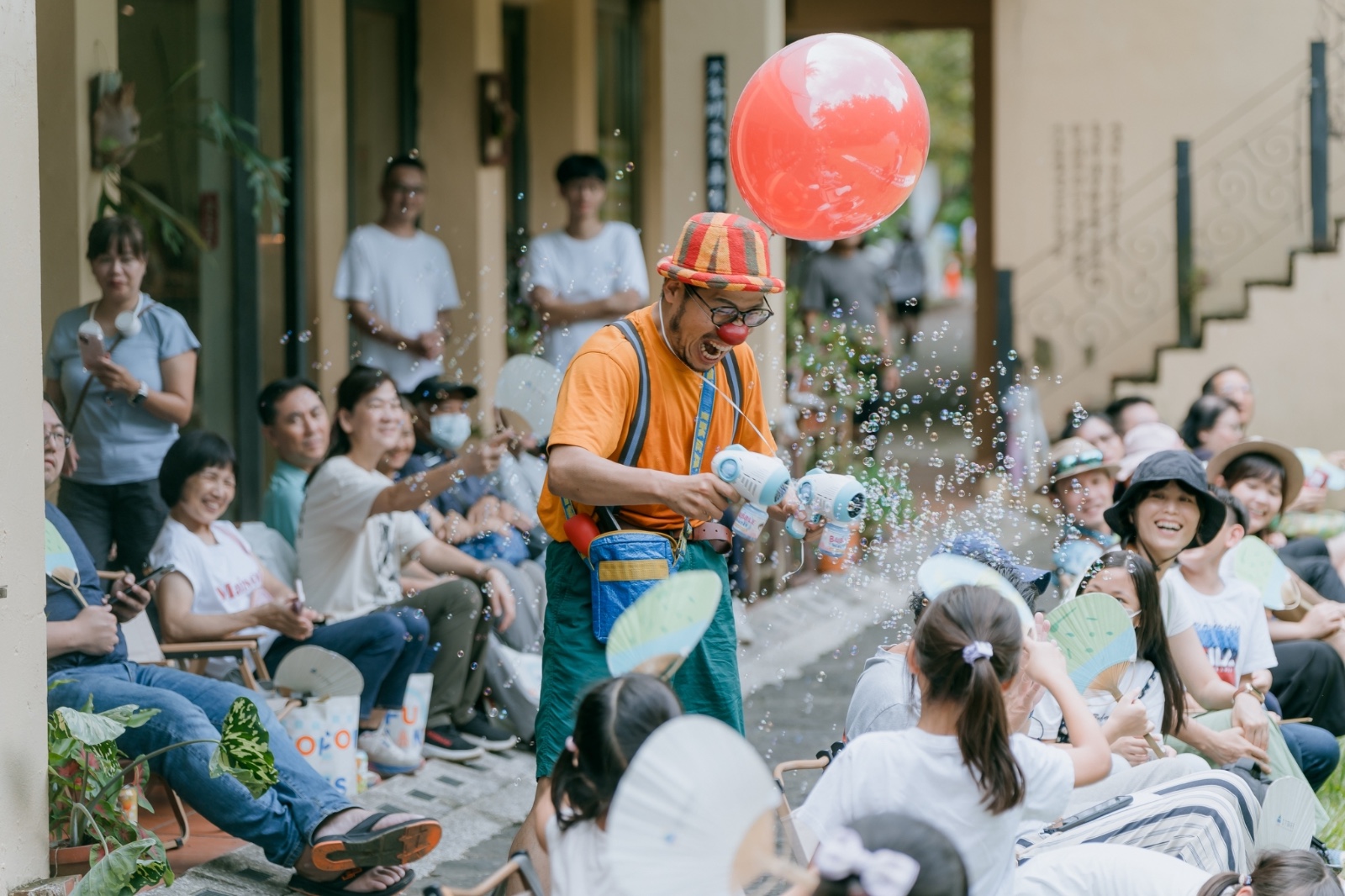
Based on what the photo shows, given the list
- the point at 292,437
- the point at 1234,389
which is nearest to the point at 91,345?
the point at 292,437

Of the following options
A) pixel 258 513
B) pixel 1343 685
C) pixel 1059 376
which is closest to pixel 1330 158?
pixel 1059 376

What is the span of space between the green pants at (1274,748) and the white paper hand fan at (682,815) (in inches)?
97.8

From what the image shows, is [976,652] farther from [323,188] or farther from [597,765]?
[323,188]

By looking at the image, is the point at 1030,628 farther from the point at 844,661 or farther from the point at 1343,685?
the point at 844,661

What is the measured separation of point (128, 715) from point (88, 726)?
0.11m

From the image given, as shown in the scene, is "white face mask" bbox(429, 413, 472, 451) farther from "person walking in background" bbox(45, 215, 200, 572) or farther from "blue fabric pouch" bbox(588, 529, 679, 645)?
"blue fabric pouch" bbox(588, 529, 679, 645)

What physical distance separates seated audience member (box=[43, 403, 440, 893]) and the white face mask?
6.87ft

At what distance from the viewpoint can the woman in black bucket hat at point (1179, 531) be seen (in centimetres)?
477

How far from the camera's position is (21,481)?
12.2 ft

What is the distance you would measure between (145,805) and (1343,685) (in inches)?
155

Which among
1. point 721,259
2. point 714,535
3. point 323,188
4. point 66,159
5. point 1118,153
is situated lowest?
point 714,535

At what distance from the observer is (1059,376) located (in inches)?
511

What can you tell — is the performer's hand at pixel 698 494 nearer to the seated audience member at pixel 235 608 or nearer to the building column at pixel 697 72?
the seated audience member at pixel 235 608

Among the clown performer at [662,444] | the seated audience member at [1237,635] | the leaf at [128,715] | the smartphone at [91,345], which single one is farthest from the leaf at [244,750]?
the seated audience member at [1237,635]
